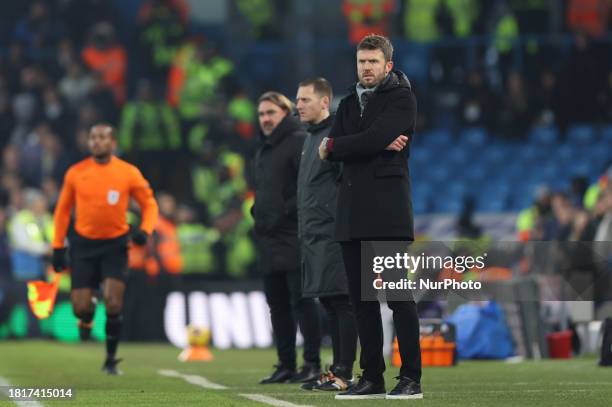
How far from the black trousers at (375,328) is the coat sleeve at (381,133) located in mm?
556

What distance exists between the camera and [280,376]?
496 inches

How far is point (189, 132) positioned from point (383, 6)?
14.3 feet

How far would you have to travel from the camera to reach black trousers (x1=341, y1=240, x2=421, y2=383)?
9.74 metres

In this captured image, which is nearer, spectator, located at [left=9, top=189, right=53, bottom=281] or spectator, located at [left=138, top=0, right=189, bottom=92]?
spectator, located at [left=9, top=189, right=53, bottom=281]

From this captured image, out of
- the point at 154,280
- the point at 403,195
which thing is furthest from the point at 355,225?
the point at 154,280

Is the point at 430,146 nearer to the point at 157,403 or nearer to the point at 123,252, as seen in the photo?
the point at 123,252

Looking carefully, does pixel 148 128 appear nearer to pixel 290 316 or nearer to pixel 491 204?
pixel 491 204

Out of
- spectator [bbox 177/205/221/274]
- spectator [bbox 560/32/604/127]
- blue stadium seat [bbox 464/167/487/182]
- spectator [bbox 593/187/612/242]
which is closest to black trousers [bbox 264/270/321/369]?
spectator [bbox 593/187/612/242]

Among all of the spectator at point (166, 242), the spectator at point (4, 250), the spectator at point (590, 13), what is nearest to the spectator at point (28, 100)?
the spectator at point (4, 250)

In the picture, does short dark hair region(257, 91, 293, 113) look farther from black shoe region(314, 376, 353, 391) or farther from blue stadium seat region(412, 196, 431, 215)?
blue stadium seat region(412, 196, 431, 215)

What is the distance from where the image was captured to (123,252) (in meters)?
14.7

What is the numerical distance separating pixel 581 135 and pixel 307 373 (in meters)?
16.7

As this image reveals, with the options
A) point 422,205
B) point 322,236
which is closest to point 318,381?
point 322,236

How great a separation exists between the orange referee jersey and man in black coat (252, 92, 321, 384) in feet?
6.57
